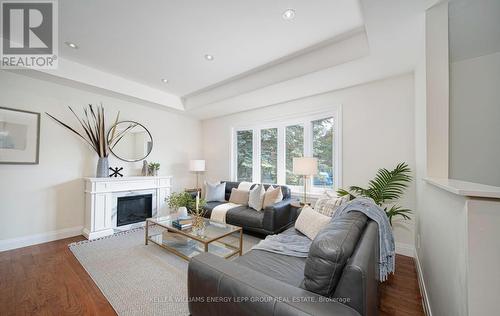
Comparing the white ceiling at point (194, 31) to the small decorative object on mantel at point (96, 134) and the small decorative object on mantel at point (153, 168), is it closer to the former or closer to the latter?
the small decorative object on mantel at point (96, 134)

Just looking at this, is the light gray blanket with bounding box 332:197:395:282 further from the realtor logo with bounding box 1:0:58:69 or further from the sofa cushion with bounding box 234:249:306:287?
the realtor logo with bounding box 1:0:58:69

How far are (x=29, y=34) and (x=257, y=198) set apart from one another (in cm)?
374

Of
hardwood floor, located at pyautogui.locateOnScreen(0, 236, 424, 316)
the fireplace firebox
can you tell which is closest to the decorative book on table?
hardwood floor, located at pyautogui.locateOnScreen(0, 236, 424, 316)

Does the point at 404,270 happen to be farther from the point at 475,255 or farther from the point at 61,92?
the point at 61,92

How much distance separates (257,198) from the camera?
11.0 feet

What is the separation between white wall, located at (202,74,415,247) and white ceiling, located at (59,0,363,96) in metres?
1.19

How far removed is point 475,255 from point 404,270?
1927 mm

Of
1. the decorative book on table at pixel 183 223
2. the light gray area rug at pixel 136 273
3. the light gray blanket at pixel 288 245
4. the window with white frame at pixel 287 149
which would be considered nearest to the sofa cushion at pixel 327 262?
the light gray blanket at pixel 288 245

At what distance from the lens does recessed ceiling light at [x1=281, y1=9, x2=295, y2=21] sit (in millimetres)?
1898

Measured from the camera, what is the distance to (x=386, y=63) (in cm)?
240

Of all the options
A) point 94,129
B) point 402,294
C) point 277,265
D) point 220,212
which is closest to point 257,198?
point 220,212

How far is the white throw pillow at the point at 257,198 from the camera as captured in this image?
330 cm

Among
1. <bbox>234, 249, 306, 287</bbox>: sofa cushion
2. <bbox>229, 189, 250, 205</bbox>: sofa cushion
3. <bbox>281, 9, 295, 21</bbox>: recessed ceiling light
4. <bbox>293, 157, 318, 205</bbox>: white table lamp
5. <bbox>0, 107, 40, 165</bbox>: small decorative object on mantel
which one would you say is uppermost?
Answer: <bbox>281, 9, 295, 21</bbox>: recessed ceiling light

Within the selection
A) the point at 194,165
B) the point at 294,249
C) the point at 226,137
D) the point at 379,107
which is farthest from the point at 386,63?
the point at 194,165
